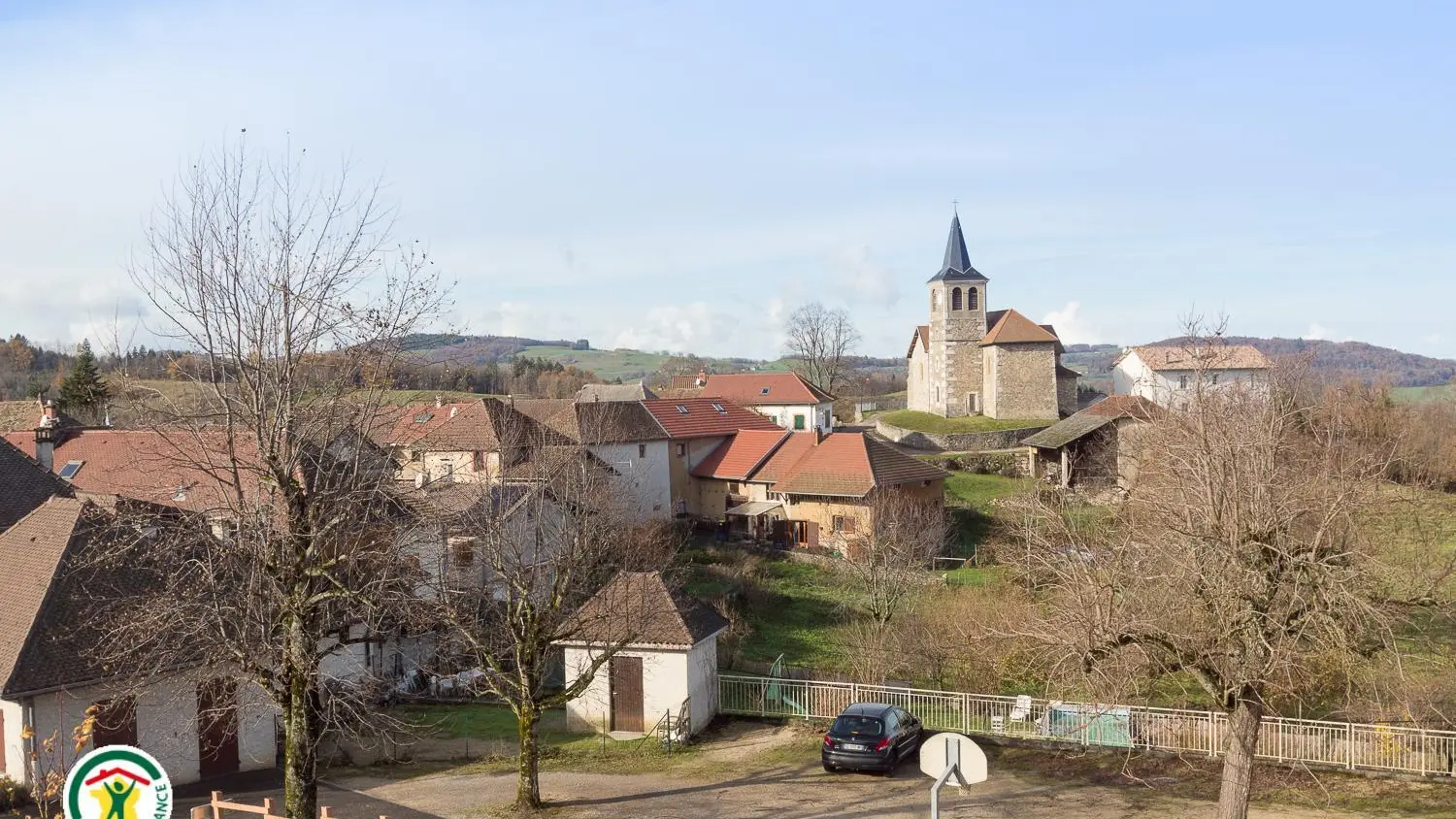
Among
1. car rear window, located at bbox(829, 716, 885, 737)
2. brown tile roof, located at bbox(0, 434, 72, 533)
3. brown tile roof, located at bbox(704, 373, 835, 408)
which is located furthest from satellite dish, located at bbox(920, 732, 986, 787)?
brown tile roof, located at bbox(704, 373, 835, 408)

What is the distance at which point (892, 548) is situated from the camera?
1359 inches

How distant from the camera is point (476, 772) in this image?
20.9 m

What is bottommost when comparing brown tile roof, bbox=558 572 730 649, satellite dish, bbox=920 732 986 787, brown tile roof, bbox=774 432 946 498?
brown tile roof, bbox=558 572 730 649

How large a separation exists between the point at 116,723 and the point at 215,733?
2.19 meters

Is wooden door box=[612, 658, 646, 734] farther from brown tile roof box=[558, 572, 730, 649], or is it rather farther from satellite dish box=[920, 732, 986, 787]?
satellite dish box=[920, 732, 986, 787]

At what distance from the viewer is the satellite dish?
880 cm

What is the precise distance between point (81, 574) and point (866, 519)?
29166 millimetres

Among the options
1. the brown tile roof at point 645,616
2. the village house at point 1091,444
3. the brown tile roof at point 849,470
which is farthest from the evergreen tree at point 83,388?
the village house at point 1091,444

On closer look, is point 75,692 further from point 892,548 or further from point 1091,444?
point 1091,444

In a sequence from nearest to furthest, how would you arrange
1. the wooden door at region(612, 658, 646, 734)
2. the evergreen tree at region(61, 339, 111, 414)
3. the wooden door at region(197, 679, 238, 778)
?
the wooden door at region(197, 679, 238, 778)
the wooden door at region(612, 658, 646, 734)
the evergreen tree at region(61, 339, 111, 414)

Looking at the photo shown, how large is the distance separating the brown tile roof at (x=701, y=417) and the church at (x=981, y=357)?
70.9 ft

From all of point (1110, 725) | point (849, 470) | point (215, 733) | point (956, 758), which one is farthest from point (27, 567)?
point (849, 470)

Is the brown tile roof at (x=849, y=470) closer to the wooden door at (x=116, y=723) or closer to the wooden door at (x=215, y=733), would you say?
the wooden door at (x=215, y=733)

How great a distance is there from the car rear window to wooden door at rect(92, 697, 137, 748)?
12565 mm
